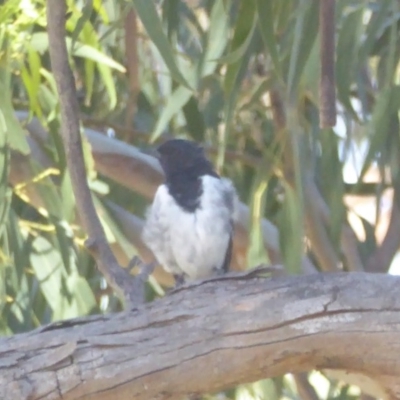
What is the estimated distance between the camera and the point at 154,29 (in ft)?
4.10

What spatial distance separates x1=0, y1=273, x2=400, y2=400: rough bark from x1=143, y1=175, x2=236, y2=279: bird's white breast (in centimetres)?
63

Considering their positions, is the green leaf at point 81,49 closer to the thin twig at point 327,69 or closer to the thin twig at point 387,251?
the thin twig at point 327,69

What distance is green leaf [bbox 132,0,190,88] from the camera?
4.09 ft

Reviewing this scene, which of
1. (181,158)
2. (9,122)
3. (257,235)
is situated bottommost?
(257,235)

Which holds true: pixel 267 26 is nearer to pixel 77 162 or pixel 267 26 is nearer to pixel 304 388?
pixel 77 162

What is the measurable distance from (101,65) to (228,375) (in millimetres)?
686

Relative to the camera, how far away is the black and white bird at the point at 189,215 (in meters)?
1.76

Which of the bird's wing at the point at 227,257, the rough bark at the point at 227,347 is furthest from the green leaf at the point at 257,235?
the rough bark at the point at 227,347

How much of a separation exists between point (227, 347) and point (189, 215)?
660 millimetres

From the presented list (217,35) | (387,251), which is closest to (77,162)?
(217,35)

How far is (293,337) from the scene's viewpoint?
110 centimetres

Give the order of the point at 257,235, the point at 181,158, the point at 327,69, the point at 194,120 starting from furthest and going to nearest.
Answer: the point at 194,120
the point at 181,158
the point at 257,235
the point at 327,69

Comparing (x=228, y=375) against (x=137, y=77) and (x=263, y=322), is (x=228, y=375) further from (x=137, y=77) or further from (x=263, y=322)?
(x=137, y=77)

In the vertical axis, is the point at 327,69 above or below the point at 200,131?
above
